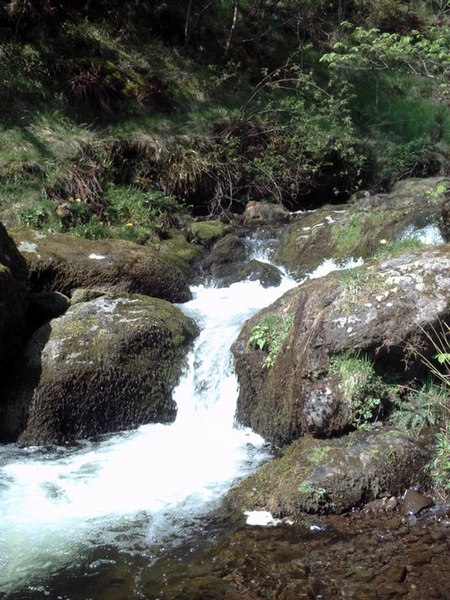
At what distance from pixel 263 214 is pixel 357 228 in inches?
111

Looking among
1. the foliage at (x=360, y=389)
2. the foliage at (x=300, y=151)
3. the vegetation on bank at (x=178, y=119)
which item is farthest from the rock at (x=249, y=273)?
the foliage at (x=360, y=389)

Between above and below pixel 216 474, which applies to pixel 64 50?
above

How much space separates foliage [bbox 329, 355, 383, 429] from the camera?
5098mm

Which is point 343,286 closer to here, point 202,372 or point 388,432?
point 388,432

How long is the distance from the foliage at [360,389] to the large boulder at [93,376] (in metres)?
2.59

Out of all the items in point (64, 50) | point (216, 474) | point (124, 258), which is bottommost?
point (216, 474)

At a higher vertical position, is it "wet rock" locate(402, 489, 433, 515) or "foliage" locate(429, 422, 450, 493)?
"foliage" locate(429, 422, 450, 493)

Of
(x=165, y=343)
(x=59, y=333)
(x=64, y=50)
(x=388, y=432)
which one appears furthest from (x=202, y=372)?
(x=64, y=50)

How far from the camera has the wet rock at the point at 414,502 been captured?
4.32 m

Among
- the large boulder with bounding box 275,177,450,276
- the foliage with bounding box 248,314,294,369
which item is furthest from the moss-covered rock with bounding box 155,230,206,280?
the foliage with bounding box 248,314,294,369

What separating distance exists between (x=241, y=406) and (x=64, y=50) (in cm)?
1084

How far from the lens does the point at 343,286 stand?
18.3 feet

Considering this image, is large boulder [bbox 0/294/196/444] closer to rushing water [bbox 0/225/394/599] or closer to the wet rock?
rushing water [bbox 0/225/394/599]

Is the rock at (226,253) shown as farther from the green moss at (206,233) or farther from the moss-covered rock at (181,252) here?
the green moss at (206,233)
